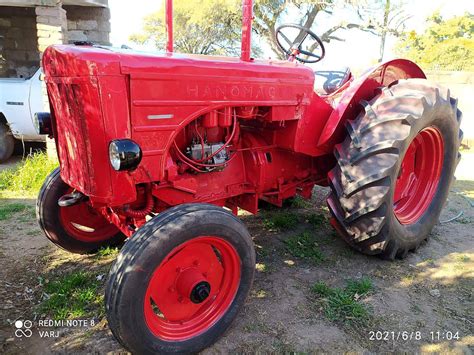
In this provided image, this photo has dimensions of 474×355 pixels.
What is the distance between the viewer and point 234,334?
235 cm

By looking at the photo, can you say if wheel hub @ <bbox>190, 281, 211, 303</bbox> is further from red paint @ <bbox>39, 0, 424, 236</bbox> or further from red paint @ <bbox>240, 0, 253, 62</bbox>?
red paint @ <bbox>240, 0, 253, 62</bbox>

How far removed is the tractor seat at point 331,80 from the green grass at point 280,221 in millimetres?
1297

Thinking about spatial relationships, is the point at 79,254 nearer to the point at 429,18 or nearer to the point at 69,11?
the point at 69,11

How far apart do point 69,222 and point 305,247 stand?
200 cm

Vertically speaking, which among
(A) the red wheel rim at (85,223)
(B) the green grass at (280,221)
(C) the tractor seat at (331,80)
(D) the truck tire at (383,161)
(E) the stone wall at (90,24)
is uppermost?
(E) the stone wall at (90,24)

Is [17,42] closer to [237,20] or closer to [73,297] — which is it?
[73,297]

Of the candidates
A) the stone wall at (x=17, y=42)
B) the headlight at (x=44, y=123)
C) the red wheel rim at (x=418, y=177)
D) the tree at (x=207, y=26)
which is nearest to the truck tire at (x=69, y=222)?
the headlight at (x=44, y=123)

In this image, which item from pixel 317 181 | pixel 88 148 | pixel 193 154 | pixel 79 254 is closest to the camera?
pixel 88 148


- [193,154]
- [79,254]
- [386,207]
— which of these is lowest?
[79,254]

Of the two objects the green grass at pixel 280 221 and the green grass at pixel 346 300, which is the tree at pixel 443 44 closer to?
the green grass at pixel 280 221

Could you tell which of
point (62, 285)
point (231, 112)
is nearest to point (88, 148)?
point (231, 112)

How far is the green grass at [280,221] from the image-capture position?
3861mm

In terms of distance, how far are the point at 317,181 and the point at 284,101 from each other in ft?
3.55

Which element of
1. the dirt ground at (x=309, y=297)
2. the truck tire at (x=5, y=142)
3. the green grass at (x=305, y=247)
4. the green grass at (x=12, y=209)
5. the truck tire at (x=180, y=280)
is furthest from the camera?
the truck tire at (x=5, y=142)
